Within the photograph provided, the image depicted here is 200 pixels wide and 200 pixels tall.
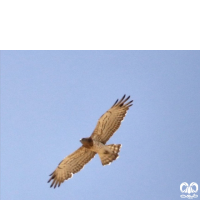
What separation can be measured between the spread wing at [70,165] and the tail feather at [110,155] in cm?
49

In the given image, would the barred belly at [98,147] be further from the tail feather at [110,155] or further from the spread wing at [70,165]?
the spread wing at [70,165]

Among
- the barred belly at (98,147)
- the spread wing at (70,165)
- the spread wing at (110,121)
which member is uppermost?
the spread wing at (110,121)

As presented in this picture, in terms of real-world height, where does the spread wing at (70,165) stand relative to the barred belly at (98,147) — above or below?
below

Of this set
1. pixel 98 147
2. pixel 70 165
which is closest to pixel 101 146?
pixel 98 147

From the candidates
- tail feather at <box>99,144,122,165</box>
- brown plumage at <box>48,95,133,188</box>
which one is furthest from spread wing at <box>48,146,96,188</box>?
tail feather at <box>99,144,122,165</box>

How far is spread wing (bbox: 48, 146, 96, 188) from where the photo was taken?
10.8 meters

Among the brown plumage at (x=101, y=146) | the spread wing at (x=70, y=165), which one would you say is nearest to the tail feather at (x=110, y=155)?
the brown plumage at (x=101, y=146)

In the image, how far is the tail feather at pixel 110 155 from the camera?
411 inches

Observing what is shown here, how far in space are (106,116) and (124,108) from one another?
21.3 inches

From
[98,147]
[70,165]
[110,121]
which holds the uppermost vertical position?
[110,121]

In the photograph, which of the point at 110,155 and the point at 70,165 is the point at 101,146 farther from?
the point at 70,165

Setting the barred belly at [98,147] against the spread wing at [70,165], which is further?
the spread wing at [70,165]

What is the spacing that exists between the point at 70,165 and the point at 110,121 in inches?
64.5

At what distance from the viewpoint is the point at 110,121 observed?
10531 mm
